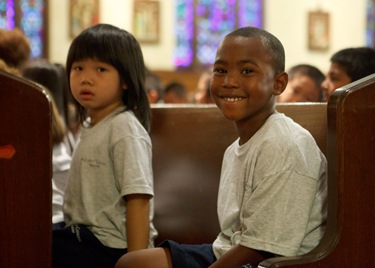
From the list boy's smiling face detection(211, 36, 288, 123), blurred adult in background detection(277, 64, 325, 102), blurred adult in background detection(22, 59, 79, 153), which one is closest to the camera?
boy's smiling face detection(211, 36, 288, 123)

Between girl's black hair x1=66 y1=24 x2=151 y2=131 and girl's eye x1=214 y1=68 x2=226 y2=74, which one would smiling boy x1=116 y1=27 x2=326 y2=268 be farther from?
girl's black hair x1=66 y1=24 x2=151 y2=131

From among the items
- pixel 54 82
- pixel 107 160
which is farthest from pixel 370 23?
pixel 107 160

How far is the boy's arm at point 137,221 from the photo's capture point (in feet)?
8.00

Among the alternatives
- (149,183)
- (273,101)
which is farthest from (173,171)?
(273,101)

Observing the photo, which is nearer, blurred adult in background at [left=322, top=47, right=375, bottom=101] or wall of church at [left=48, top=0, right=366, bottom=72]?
blurred adult in background at [left=322, top=47, right=375, bottom=101]

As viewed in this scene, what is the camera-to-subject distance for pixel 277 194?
1921 millimetres

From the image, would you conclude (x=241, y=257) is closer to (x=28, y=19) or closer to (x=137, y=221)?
(x=137, y=221)

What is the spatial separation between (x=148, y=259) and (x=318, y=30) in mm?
11611

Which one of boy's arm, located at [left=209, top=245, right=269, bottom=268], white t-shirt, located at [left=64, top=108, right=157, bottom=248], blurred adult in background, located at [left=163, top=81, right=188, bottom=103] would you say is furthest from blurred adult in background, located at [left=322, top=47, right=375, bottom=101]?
blurred adult in background, located at [left=163, top=81, right=188, bottom=103]

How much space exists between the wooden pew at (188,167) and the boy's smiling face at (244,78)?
1.92 ft

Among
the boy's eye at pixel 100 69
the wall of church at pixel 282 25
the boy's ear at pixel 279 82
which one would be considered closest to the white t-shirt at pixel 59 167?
the boy's eye at pixel 100 69

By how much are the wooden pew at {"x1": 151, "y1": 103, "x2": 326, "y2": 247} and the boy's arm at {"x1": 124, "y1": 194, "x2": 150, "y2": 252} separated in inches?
13.7

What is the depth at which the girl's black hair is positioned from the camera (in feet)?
8.59

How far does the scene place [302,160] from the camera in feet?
6.45
